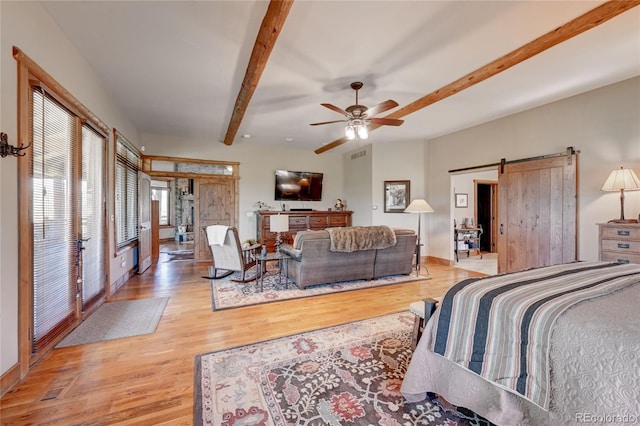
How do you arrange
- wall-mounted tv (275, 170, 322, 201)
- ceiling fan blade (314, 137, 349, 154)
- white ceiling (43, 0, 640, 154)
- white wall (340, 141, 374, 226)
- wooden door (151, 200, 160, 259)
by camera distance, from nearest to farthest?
white ceiling (43, 0, 640, 154), wooden door (151, 200, 160, 259), ceiling fan blade (314, 137, 349, 154), white wall (340, 141, 374, 226), wall-mounted tv (275, 170, 322, 201)

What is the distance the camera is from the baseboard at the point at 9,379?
173 centimetres

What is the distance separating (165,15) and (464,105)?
168 inches

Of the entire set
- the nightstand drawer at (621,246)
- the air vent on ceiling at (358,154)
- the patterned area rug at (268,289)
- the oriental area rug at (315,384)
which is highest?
the air vent on ceiling at (358,154)

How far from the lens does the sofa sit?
3965mm

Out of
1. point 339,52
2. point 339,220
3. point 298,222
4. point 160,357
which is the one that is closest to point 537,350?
point 160,357

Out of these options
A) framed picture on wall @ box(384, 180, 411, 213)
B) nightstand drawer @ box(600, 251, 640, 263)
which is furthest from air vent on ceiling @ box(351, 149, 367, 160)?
nightstand drawer @ box(600, 251, 640, 263)

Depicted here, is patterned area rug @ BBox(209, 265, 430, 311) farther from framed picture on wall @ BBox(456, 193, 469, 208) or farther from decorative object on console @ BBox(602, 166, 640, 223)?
framed picture on wall @ BBox(456, 193, 469, 208)

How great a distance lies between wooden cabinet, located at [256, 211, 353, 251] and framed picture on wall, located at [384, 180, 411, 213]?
4.11ft

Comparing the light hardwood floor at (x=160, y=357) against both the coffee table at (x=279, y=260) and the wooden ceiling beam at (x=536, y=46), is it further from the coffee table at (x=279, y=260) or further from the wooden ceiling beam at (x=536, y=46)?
the wooden ceiling beam at (x=536, y=46)

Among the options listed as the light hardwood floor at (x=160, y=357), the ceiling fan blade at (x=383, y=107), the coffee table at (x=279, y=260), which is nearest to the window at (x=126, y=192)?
the light hardwood floor at (x=160, y=357)

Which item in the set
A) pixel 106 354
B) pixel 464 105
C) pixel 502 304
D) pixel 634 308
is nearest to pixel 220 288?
pixel 106 354

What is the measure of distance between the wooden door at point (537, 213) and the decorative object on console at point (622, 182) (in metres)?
0.65

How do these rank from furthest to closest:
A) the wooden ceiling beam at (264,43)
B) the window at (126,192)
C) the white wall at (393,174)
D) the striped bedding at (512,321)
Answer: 1. the white wall at (393,174)
2. the window at (126,192)
3. the wooden ceiling beam at (264,43)
4. the striped bedding at (512,321)

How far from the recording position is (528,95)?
3.88m
